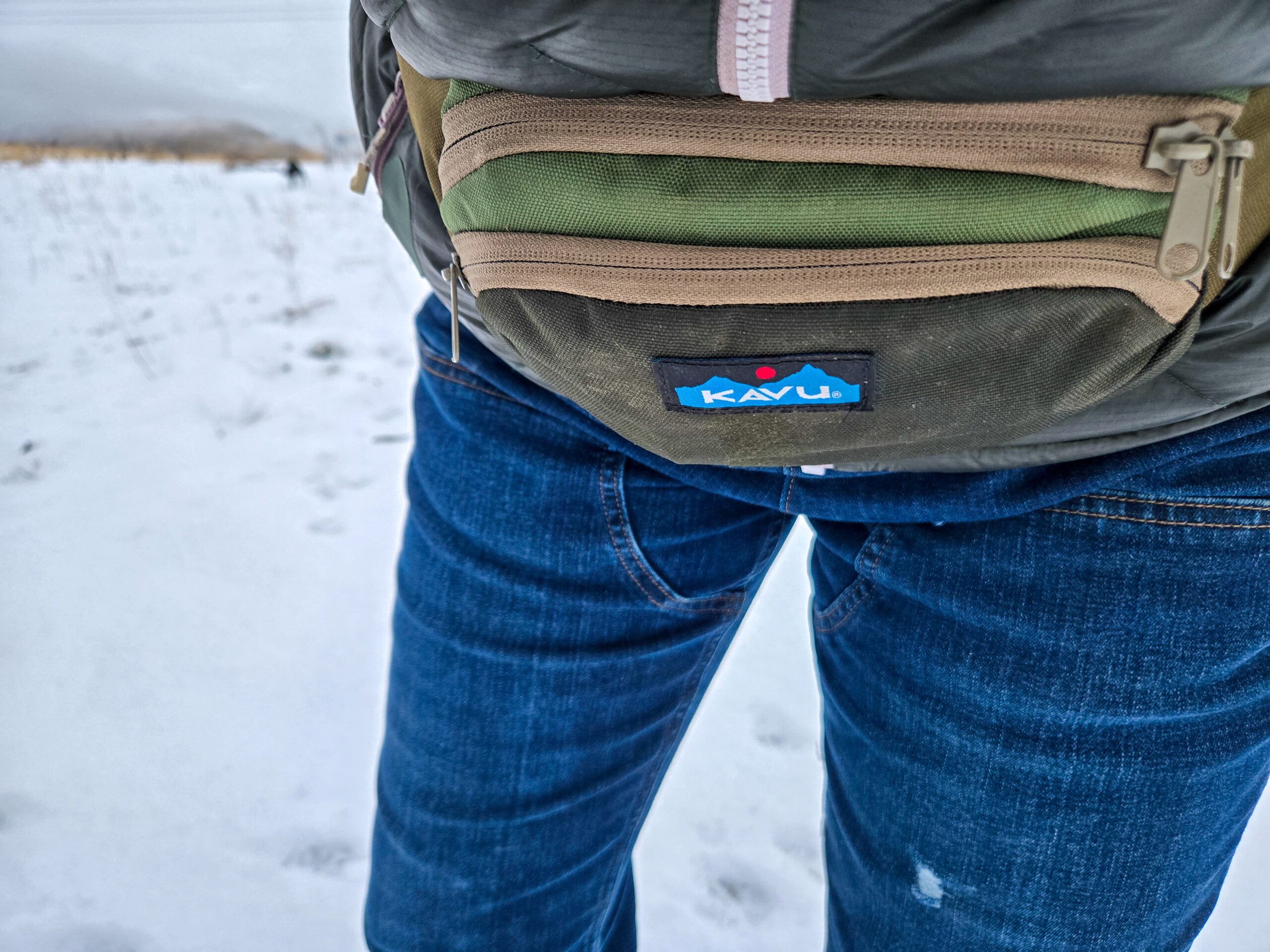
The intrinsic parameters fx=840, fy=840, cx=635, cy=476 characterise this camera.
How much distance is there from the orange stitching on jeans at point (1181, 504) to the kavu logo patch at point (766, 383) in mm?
214

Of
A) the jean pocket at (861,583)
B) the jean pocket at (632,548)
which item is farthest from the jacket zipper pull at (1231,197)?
the jean pocket at (632,548)

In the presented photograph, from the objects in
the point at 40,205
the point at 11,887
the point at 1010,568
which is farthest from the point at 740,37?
the point at 40,205

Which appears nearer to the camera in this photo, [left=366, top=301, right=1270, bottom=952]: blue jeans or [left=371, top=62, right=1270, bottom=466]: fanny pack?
[left=371, top=62, right=1270, bottom=466]: fanny pack

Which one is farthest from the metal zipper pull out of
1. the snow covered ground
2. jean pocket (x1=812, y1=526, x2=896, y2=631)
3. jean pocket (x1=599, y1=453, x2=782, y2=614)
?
the snow covered ground

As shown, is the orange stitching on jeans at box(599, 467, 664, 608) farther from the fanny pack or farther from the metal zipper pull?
the metal zipper pull

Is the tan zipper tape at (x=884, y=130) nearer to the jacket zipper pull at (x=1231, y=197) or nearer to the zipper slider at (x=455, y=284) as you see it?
the jacket zipper pull at (x=1231, y=197)

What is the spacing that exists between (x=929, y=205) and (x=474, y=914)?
2.57 feet

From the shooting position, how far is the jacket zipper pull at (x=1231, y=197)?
17.3 inches

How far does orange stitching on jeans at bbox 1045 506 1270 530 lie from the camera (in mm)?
598

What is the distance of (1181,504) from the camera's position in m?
0.61

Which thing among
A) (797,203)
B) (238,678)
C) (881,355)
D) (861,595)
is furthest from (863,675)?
(238,678)

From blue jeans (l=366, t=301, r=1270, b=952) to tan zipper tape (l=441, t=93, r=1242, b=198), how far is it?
0.85 ft

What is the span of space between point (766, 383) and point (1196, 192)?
10.2 inches

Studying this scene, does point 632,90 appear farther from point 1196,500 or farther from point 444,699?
point 444,699
